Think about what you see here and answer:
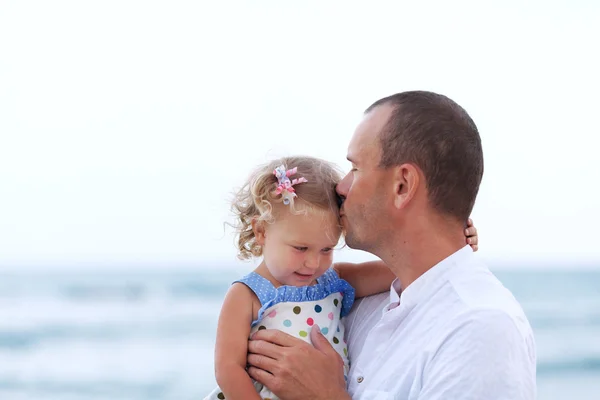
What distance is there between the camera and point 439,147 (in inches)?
89.7

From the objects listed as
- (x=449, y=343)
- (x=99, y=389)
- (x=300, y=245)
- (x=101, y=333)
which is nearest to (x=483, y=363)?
(x=449, y=343)

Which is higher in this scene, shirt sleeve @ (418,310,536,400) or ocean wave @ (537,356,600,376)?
shirt sleeve @ (418,310,536,400)

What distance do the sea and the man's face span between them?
22.8 ft

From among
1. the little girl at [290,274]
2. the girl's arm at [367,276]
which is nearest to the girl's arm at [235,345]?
the little girl at [290,274]

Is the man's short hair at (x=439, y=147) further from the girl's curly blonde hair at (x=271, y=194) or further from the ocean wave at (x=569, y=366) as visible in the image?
the ocean wave at (x=569, y=366)

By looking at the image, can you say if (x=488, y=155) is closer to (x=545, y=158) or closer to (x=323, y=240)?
(x=545, y=158)

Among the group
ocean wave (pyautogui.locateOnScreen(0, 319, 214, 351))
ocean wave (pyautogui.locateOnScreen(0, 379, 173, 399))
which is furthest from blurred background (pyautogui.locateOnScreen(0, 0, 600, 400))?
ocean wave (pyautogui.locateOnScreen(0, 379, 173, 399))

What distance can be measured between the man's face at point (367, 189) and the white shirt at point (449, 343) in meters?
0.20

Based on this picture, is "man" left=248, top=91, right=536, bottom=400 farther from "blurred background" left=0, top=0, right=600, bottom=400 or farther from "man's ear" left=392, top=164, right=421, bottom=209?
"blurred background" left=0, top=0, right=600, bottom=400

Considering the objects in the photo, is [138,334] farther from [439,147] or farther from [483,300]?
[483,300]

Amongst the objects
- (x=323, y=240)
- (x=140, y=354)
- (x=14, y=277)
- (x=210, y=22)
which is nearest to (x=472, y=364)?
(x=323, y=240)

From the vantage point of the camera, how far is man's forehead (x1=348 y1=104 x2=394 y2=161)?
7.79 feet

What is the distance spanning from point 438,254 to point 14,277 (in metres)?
18.5

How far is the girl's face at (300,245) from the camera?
8.14 ft
